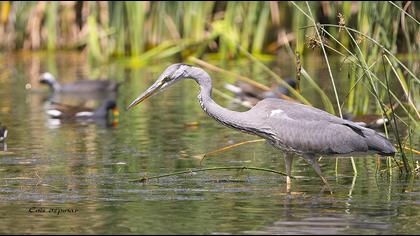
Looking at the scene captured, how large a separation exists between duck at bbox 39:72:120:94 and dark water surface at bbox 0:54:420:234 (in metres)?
4.37

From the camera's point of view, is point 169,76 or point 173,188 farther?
point 173,188

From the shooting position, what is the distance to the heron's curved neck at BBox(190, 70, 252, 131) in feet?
28.1

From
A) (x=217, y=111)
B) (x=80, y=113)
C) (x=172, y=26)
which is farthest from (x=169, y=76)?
(x=172, y=26)

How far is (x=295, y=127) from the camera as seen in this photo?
852 cm

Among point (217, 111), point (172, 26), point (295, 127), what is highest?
point (172, 26)

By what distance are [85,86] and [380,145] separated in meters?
11.0

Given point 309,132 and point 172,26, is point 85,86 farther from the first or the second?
point 309,132

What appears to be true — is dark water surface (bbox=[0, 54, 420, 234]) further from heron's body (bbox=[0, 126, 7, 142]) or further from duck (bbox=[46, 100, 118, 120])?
duck (bbox=[46, 100, 118, 120])

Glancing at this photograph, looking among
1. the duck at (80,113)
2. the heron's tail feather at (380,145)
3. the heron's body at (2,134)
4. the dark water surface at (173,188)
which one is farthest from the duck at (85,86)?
the heron's tail feather at (380,145)

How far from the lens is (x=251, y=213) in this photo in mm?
7629

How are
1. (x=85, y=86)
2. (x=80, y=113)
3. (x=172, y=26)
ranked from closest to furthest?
(x=80, y=113) → (x=85, y=86) → (x=172, y=26)

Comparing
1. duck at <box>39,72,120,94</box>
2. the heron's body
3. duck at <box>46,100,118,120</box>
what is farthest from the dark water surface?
duck at <box>39,72,120,94</box>

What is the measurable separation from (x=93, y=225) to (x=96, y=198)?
1164mm

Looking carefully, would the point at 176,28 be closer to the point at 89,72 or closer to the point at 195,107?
the point at 89,72
